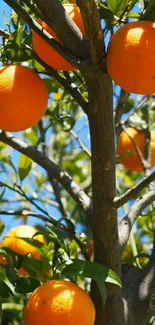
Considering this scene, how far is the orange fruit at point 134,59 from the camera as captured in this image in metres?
1.01

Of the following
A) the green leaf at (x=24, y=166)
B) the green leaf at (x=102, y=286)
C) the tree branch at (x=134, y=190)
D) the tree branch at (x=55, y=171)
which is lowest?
the green leaf at (x=102, y=286)

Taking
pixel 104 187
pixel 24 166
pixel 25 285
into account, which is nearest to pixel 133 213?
pixel 104 187

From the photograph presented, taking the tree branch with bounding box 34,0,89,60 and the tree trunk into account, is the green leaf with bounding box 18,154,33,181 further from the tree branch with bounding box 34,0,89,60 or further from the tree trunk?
the tree branch with bounding box 34,0,89,60

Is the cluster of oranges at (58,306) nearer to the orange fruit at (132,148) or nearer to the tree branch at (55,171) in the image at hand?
the tree branch at (55,171)

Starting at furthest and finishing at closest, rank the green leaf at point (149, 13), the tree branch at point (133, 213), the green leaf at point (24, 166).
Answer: the green leaf at point (24, 166) < the tree branch at point (133, 213) < the green leaf at point (149, 13)

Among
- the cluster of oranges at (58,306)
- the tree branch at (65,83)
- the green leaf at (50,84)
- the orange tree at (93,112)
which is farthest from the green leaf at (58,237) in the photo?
the green leaf at (50,84)

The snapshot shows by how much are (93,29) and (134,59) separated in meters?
0.09

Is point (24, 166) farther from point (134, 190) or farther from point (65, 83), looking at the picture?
point (134, 190)

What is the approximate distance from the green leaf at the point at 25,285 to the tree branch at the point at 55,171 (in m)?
0.24

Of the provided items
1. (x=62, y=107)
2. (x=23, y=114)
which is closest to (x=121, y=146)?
(x=62, y=107)

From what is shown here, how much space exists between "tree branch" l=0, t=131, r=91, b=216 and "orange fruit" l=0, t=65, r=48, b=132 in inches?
10.7

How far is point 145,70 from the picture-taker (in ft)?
3.34

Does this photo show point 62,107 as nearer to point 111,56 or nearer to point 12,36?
point 12,36

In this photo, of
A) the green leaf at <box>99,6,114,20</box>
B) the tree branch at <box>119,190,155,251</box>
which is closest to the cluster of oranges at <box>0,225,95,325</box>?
the tree branch at <box>119,190,155,251</box>
